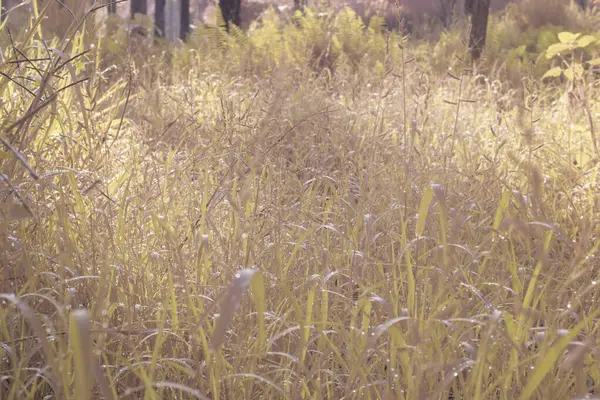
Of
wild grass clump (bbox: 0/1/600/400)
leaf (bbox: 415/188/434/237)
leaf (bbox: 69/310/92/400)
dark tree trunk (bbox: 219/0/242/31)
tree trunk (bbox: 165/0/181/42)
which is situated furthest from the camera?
tree trunk (bbox: 165/0/181/42)

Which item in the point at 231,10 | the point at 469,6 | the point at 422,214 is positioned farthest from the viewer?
the point at 231,10

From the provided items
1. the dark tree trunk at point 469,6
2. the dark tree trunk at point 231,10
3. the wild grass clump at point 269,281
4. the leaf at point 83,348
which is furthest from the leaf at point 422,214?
the dark tree trunk at point 231,10

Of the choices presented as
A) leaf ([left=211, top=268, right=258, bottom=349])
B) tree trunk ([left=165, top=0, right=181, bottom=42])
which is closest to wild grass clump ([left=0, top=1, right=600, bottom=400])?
leaf ([left=211, top=268, right=258, bottom=349])

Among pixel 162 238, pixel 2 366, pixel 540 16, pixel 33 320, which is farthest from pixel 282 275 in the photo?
pixel 540 16

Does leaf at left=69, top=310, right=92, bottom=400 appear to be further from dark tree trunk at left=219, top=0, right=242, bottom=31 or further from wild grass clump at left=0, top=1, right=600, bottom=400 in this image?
dark tree trunk at left=219, top=0, right=242, bottom=31

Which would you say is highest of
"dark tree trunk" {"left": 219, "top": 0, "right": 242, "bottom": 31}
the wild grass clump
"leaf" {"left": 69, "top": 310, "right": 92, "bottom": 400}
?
"dark tree trunk" {"left": 219, "top": 0, "right": 242, "bottom": 31}

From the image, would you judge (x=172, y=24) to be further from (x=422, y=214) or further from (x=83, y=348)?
(x=83, y=348)

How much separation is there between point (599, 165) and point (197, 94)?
2349 mm

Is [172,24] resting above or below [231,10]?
below

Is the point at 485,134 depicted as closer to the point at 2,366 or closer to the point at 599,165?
the point at 599,165

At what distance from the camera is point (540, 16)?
893cm

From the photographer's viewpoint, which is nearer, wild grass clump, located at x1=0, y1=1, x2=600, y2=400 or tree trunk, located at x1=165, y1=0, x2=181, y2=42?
wild grass clump, located at x1=0, y1=1, x2=600, y2=400

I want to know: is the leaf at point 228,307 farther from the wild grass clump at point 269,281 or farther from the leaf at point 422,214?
the leaf at point 422,214

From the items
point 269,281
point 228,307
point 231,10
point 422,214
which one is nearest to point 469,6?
point 231,10
